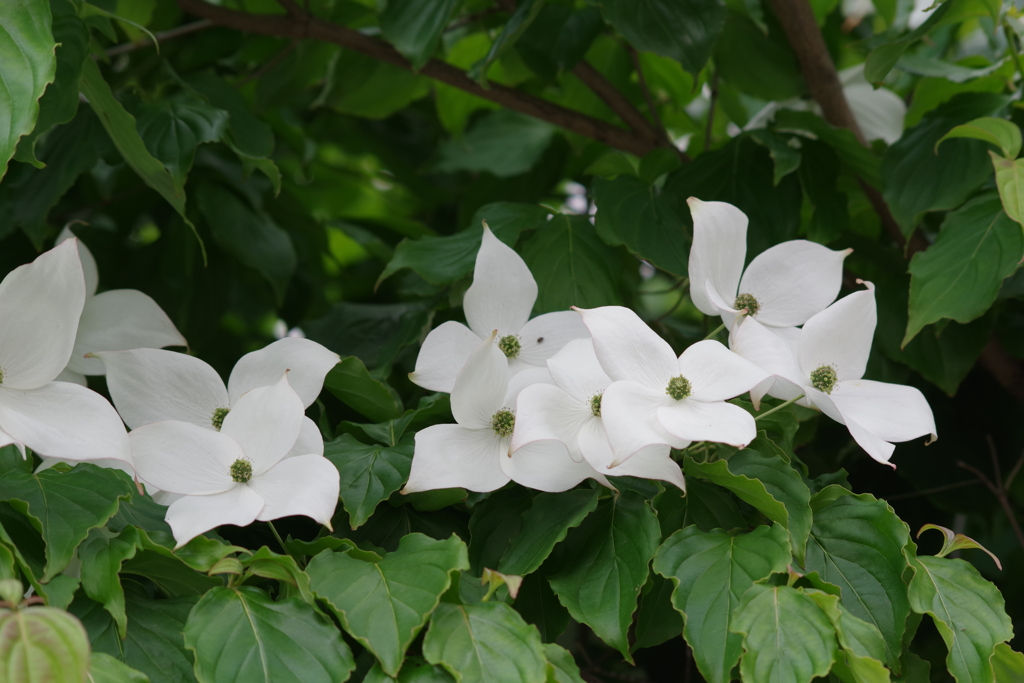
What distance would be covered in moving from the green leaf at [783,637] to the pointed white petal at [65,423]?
1.13 ft

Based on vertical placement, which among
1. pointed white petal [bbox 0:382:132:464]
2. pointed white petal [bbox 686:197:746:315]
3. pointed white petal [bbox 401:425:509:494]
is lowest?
pointed white petal [bbox 401:425:509:494]

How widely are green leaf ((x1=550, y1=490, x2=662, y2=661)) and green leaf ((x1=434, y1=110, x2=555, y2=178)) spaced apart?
0.66m

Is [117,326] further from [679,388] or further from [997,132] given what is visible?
[997,132]

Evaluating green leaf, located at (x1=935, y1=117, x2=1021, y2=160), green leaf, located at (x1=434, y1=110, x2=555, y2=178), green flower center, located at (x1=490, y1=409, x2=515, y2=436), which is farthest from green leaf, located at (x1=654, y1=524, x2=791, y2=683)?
→ green leaf, located at (x1=434, y1=110, x2=555, y2=178)

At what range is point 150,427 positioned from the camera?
485mm

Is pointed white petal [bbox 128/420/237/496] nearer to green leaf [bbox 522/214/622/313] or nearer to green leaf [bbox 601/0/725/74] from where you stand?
green leaf [bbox 522/214/622/313]

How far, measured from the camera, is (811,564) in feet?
1.58

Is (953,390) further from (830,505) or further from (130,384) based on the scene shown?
(130,384)

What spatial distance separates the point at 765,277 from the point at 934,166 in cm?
26

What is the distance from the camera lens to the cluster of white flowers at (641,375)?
458mm

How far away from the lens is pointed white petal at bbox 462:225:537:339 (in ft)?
1.82

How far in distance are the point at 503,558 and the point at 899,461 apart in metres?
0.52

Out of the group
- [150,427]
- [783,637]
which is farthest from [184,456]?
[783,637]

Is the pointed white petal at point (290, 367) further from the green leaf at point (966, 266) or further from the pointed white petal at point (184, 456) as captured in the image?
the green leaf at point (966, 266)
